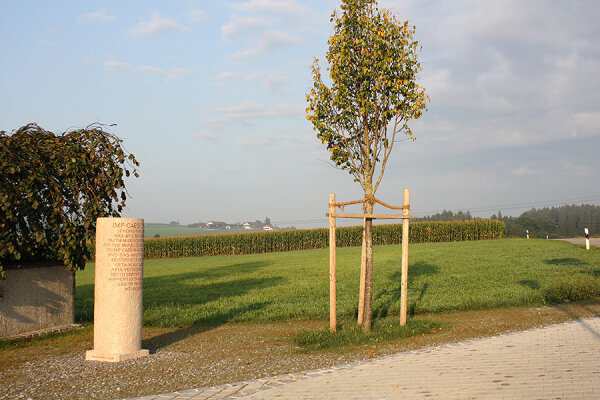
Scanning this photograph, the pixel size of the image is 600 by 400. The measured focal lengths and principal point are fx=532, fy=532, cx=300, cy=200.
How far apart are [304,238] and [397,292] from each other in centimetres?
3909

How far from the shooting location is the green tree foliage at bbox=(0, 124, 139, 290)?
9586mm

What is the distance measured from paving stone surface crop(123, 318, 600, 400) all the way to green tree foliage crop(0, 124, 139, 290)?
5.16m

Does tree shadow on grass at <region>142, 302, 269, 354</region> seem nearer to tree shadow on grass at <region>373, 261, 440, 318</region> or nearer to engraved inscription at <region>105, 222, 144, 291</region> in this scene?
engraved inscription at <region>105, 222, 144, 291</region>

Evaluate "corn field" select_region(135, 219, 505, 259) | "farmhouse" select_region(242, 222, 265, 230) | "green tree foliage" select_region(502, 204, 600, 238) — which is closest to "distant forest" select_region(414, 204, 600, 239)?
"green tree foliage" select_region(502, 204, 600, 238)

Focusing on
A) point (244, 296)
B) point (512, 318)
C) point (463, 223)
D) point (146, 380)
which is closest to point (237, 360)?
point (146, 380)

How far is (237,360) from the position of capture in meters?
8.12

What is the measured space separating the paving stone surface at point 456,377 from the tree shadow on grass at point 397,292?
455cm

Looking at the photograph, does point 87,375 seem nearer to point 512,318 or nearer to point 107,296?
point 107,296

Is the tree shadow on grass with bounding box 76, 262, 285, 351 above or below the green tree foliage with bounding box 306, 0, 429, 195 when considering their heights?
below

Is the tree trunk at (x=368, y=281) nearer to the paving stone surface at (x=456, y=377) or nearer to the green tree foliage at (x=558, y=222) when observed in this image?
the paving stone surface at (x=456, y=377)

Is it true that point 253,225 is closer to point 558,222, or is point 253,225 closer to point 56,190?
point 558,222

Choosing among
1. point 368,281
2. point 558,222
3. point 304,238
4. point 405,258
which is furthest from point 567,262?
point 558,222

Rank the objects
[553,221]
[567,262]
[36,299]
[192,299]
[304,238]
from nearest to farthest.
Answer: [36,299]
[192,299]
[567,262]
[304,238]
[553,221]

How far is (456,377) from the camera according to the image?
6.27 m
